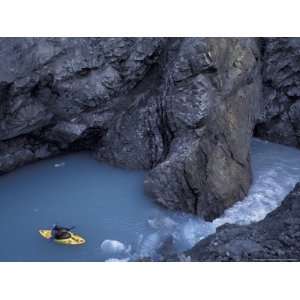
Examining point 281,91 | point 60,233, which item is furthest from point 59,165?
point 281,91

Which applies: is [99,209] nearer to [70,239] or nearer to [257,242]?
[70,239]

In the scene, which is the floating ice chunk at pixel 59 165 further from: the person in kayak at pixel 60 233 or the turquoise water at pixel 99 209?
the person in kayak at pixel 60 233

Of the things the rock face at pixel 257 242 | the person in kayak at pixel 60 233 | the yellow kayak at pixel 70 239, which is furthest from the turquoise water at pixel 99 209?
the rock face at pixel 257 242

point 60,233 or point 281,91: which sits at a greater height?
point 281,91

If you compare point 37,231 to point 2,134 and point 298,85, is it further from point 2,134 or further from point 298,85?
point 298,85

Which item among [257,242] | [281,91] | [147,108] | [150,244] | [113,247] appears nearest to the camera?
[257,242]

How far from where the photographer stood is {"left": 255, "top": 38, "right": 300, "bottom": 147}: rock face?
16266 millimetres

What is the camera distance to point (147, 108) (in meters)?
14.5

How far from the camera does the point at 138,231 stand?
11.8 m

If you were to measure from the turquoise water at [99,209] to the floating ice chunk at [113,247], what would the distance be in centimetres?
2

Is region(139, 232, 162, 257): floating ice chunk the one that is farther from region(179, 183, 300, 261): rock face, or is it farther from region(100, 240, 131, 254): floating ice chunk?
region(179, 183, 300, 261): rock face

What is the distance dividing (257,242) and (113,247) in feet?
12.5

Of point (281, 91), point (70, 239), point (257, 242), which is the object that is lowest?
point (70, 239)

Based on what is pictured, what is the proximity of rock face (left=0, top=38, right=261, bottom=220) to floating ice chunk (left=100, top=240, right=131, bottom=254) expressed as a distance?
2180 mm
